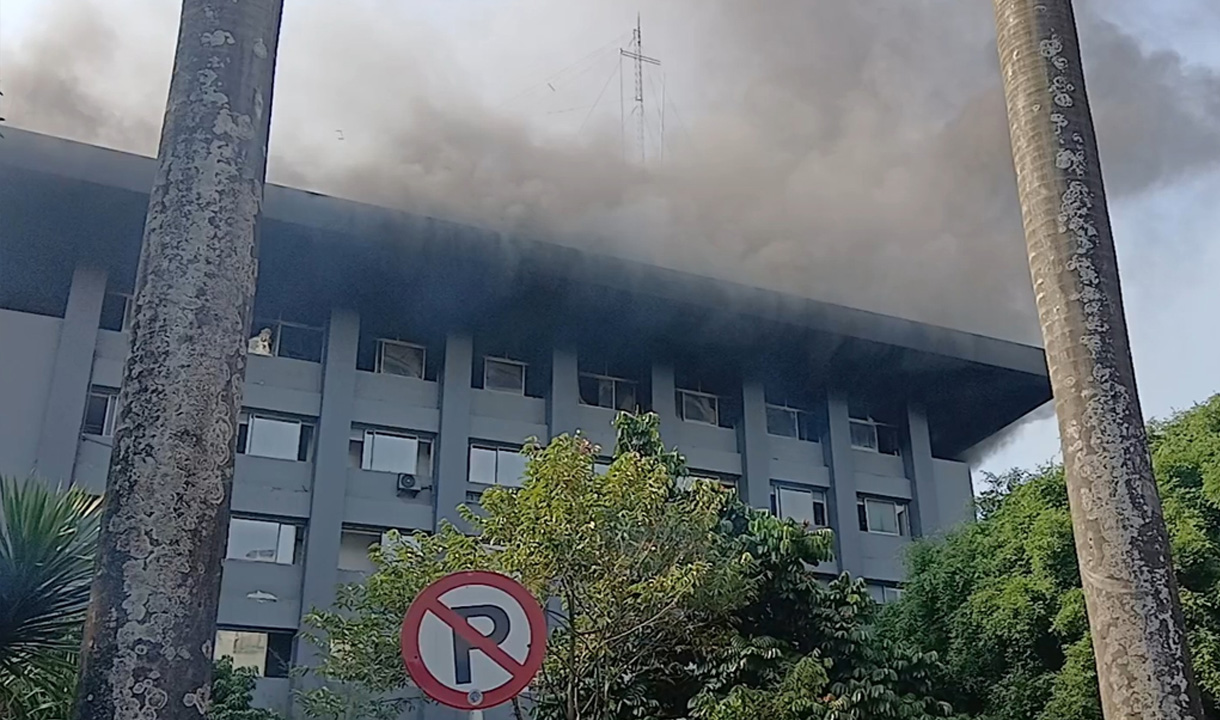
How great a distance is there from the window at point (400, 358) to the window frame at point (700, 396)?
253 inches

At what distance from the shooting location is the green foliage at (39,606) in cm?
731

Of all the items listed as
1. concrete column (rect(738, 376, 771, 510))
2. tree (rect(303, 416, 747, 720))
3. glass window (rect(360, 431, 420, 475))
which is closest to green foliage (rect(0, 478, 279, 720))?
tree (rect(303, 416, 747, 720))

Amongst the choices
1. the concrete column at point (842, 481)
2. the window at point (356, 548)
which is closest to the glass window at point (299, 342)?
the window at point (356, 548)

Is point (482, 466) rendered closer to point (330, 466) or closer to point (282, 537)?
point (330, 466)

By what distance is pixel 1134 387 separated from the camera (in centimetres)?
502

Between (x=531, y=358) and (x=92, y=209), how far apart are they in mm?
9781

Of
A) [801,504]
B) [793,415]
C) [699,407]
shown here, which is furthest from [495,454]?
[793,415]

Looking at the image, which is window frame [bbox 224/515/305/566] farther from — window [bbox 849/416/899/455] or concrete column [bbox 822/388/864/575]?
window [bbox 849/416/899/455]

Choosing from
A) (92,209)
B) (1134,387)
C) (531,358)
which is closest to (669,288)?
(531,358)

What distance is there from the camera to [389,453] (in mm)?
25000

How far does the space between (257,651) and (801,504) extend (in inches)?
516

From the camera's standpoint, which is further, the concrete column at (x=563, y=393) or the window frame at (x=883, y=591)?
the window frame at (x=883, y=591)

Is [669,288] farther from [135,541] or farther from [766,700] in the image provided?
[135,541]

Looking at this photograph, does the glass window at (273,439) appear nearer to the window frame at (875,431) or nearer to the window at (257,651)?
the window at (257,651)
